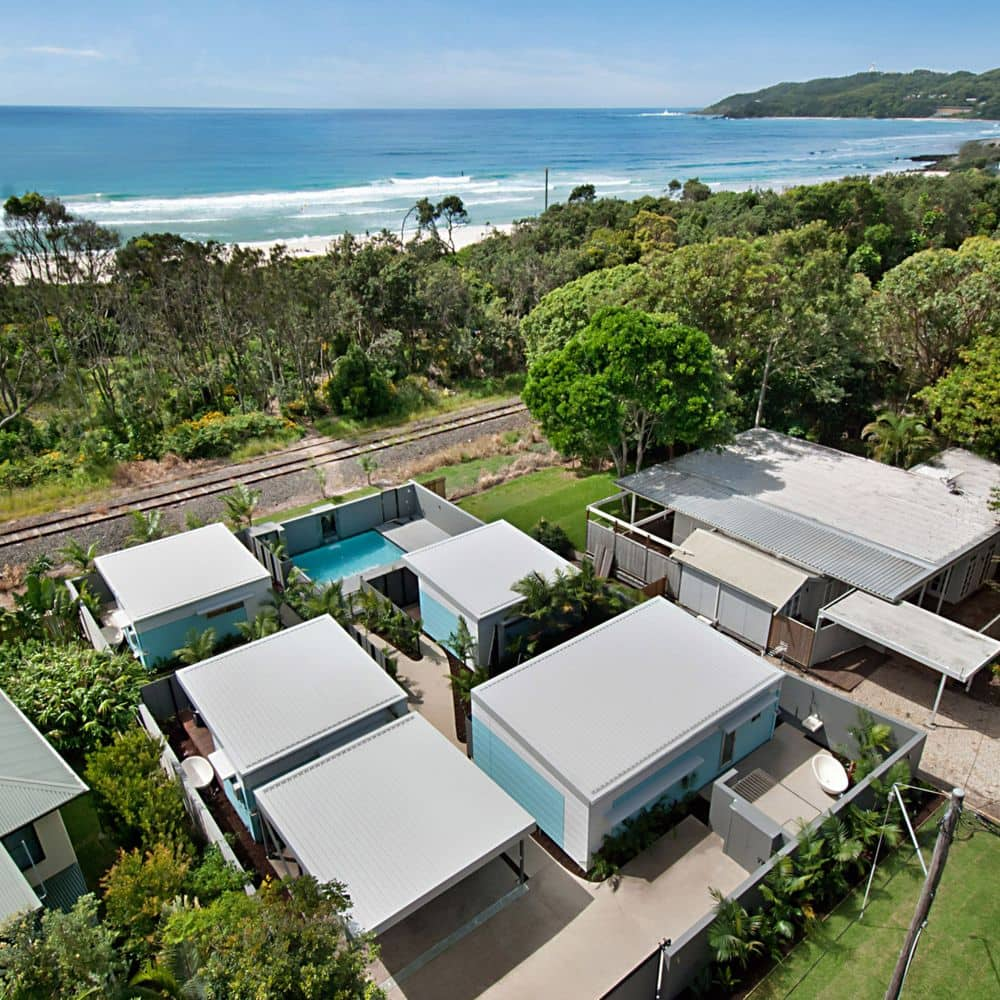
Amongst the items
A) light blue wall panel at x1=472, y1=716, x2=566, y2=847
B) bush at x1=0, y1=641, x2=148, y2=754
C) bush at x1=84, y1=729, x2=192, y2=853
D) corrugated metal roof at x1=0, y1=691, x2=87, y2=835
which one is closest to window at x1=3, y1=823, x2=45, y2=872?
corrugated metal roof at x1=0, y1=691, x2=87, y2=835

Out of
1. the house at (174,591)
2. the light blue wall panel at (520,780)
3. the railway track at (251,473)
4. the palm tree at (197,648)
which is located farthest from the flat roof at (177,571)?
the light blue wall panel at (520,780)

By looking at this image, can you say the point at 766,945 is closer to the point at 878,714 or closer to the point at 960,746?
the point at 878,714

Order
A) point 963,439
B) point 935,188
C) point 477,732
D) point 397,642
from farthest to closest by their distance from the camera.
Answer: point 935,188 → point 963,439 → point 397,642 → point 477,732

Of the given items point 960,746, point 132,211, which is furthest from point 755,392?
point 132,211

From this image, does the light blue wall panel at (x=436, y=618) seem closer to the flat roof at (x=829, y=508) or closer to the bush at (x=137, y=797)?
the bush at (x=137, y=797)

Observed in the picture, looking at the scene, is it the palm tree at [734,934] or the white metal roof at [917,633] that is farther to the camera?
the white metal roof at [917,633]

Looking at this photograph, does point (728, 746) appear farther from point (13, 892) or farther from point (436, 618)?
point (13, 892)

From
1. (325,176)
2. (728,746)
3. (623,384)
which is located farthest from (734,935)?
(325,176)
